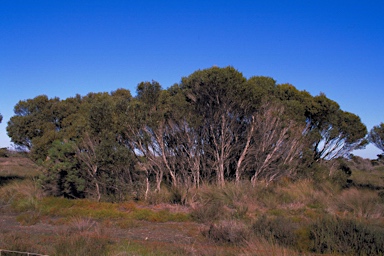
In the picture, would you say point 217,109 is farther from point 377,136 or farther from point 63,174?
point 377,136

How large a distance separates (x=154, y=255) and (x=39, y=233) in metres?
5.17

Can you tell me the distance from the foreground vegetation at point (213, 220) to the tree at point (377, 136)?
728 centimetres

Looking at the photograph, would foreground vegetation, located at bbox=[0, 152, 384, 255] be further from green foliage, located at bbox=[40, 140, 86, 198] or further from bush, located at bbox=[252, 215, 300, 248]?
green foliage, located at bbox=[40, 140, 86, 198]

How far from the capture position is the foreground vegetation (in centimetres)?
864

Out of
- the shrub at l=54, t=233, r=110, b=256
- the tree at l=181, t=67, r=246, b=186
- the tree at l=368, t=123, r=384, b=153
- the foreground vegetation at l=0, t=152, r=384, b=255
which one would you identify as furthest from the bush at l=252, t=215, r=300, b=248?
the tree at l=368, t=123, r=384, b=153

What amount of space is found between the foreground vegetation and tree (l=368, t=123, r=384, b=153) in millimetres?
7276

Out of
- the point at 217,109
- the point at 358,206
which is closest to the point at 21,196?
the point at 217,109

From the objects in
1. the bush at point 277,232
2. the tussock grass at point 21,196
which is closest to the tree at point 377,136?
→ the bush at point 277,232

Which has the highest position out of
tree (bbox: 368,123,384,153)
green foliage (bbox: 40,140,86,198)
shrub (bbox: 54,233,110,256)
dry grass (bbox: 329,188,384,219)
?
tree (bbox: 368,123,384,153)

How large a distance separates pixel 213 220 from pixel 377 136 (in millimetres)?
19764

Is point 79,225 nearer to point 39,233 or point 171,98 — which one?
A: point 39,233

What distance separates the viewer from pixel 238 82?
17156mm

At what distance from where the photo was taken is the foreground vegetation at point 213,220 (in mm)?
8641

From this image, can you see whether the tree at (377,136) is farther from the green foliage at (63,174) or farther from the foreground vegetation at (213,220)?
the green foliage at (63,174)
